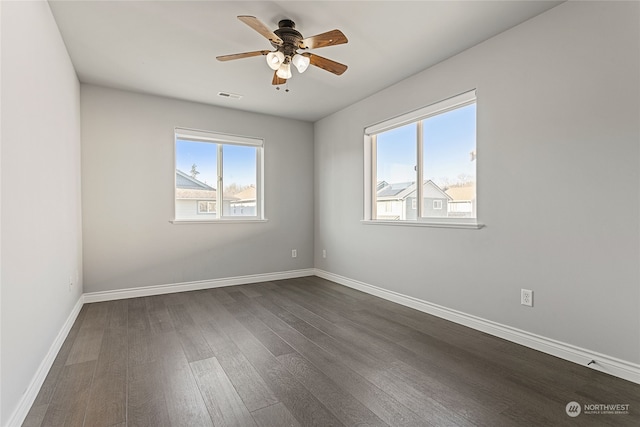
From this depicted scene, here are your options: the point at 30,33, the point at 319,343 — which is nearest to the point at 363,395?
the point at 319,343

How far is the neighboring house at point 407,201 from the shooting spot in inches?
127

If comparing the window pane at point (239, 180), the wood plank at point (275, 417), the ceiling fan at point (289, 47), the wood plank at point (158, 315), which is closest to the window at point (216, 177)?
the window pane at point (239, 180)

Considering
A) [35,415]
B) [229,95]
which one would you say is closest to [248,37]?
[229,95]

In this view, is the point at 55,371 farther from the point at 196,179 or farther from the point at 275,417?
the point at 196,179

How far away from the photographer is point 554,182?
228 centimetres

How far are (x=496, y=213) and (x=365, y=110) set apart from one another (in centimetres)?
212

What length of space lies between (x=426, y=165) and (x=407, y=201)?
0.46m

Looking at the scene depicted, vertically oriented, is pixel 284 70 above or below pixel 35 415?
above

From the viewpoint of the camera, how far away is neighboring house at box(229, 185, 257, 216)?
15.1 feet

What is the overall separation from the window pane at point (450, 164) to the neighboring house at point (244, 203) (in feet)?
8.26

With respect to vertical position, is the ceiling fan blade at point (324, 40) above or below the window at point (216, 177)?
above

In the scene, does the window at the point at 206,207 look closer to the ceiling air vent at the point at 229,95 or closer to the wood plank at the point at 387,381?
the ceiling air vent at the point at 229,95

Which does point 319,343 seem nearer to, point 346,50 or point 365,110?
point 346,50

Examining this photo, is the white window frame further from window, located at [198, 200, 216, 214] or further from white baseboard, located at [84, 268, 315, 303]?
white baseboard, located at [84, 268, 315, 303]
